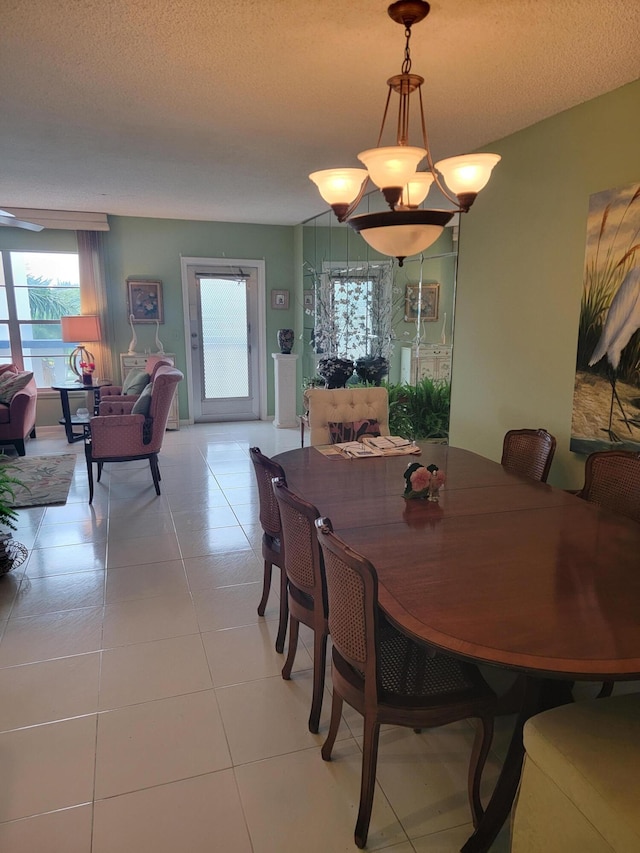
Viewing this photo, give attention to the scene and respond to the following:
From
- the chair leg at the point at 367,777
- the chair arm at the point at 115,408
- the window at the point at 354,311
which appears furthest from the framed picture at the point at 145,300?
the chair leg at the point at 367,777

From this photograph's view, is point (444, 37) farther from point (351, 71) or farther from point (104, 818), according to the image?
point (104, 818)

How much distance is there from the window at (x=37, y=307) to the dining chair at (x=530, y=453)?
592 centimetres

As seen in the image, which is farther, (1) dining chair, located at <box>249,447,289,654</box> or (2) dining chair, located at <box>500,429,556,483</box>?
(2) dining chair, located at <box>500,429,556,483</box>

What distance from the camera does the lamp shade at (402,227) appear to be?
1979 millimetres

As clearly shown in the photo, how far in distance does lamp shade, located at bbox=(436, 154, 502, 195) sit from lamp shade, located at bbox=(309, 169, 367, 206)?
0.31 metres

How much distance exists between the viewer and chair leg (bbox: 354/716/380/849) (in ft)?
5.11

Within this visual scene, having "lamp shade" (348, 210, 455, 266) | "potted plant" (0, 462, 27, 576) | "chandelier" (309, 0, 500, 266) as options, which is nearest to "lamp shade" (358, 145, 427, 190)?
"chandelier" (309, 0, 500, 266)

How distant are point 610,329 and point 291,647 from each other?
2239mm

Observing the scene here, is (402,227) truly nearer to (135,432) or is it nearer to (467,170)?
(467,170)

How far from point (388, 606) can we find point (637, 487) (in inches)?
54.6

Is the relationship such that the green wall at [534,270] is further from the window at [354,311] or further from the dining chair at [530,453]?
the window at [354,311]

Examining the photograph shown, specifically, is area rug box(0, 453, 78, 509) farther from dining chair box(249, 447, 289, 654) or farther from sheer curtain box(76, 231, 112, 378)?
dining chair box(249, 447, 289, 654)

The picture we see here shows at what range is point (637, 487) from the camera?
88.0 inches

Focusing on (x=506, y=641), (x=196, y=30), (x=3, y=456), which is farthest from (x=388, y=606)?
(x=3, y=456)
